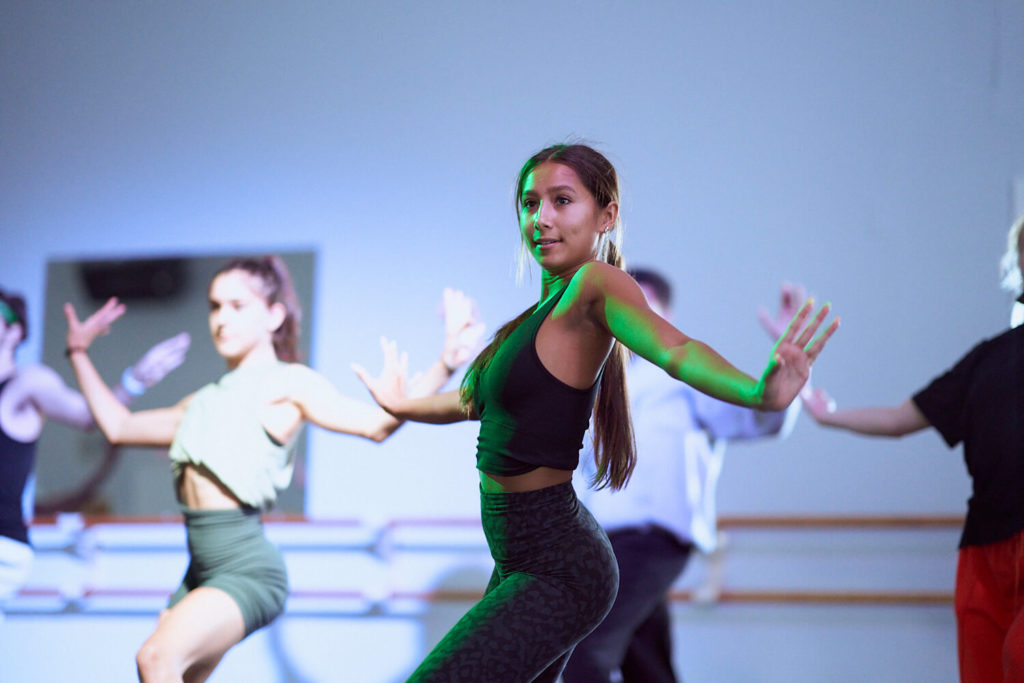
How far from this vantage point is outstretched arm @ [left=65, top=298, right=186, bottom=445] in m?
2.99

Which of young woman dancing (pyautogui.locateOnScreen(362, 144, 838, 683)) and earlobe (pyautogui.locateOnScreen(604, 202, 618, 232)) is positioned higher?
earlobe (pyautogui.locateOnScreen(604, 202, 618, 232))

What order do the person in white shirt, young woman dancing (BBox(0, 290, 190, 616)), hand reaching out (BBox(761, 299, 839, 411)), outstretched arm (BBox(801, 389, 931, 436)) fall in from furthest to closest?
young woman dancing (BBox(0, 290, 190, 616)), outstretched arm (BBox(801, 389, 931, 436)), the person in white shirt, hand reaching out (BBox(761, 299, 839, 411))

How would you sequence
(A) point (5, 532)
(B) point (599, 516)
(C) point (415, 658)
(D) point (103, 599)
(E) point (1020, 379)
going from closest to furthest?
(E) point (1020, 379)
(B) point (599, 516)
(A) point (5, 532)
(C) point (415, 658)
(D) point (103, 599)

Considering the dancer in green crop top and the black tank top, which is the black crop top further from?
the black tank top

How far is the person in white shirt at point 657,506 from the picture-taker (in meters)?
2.53

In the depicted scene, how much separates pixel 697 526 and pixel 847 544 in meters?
0.77

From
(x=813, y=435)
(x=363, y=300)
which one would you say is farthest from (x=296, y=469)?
(x=813, y=435)

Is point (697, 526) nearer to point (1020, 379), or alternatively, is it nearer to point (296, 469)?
point (1020, 379)

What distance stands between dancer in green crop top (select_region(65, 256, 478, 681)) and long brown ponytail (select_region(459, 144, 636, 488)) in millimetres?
578

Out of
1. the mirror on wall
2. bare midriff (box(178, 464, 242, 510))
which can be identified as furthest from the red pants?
the mirror on wall

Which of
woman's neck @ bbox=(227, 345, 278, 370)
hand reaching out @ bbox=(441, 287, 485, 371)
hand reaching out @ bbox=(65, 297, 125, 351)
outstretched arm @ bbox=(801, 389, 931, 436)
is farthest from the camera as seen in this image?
hand reaching out @ bbox=(65, 297, 125, 351)

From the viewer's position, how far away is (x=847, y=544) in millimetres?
3244

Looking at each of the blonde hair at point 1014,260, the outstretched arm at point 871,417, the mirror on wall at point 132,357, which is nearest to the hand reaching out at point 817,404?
the outstretched arm at point 871,417

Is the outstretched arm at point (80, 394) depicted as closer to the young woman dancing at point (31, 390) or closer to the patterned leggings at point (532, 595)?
the young woman dancing at point (31, 390)
